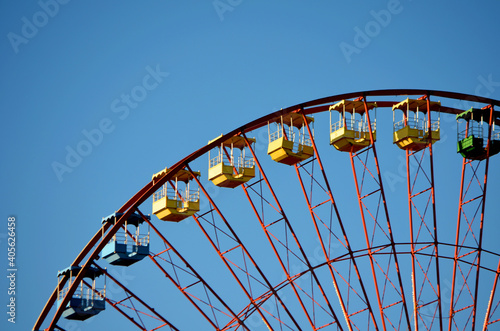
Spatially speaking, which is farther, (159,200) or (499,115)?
(499,115)

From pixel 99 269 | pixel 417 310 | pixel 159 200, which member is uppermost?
pixel 159 200

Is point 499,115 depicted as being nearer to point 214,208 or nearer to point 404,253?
point 404,253

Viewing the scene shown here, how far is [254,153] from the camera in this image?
59594 millimetres

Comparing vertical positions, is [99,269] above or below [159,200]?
below

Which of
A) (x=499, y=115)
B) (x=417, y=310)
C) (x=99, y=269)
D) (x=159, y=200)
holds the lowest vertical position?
(x=417, y=310)

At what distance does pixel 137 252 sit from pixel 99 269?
2930 millimetres

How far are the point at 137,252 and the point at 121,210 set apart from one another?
4529mm

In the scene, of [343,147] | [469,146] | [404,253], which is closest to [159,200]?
[343,147]

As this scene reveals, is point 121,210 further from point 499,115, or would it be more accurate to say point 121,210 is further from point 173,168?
point 499,115

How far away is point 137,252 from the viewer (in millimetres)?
60688

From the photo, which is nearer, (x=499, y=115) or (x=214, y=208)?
(x=214, y=208)

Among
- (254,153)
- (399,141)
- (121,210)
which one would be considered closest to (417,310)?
(399,141)

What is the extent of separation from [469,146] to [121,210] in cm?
2317

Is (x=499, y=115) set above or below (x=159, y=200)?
above
